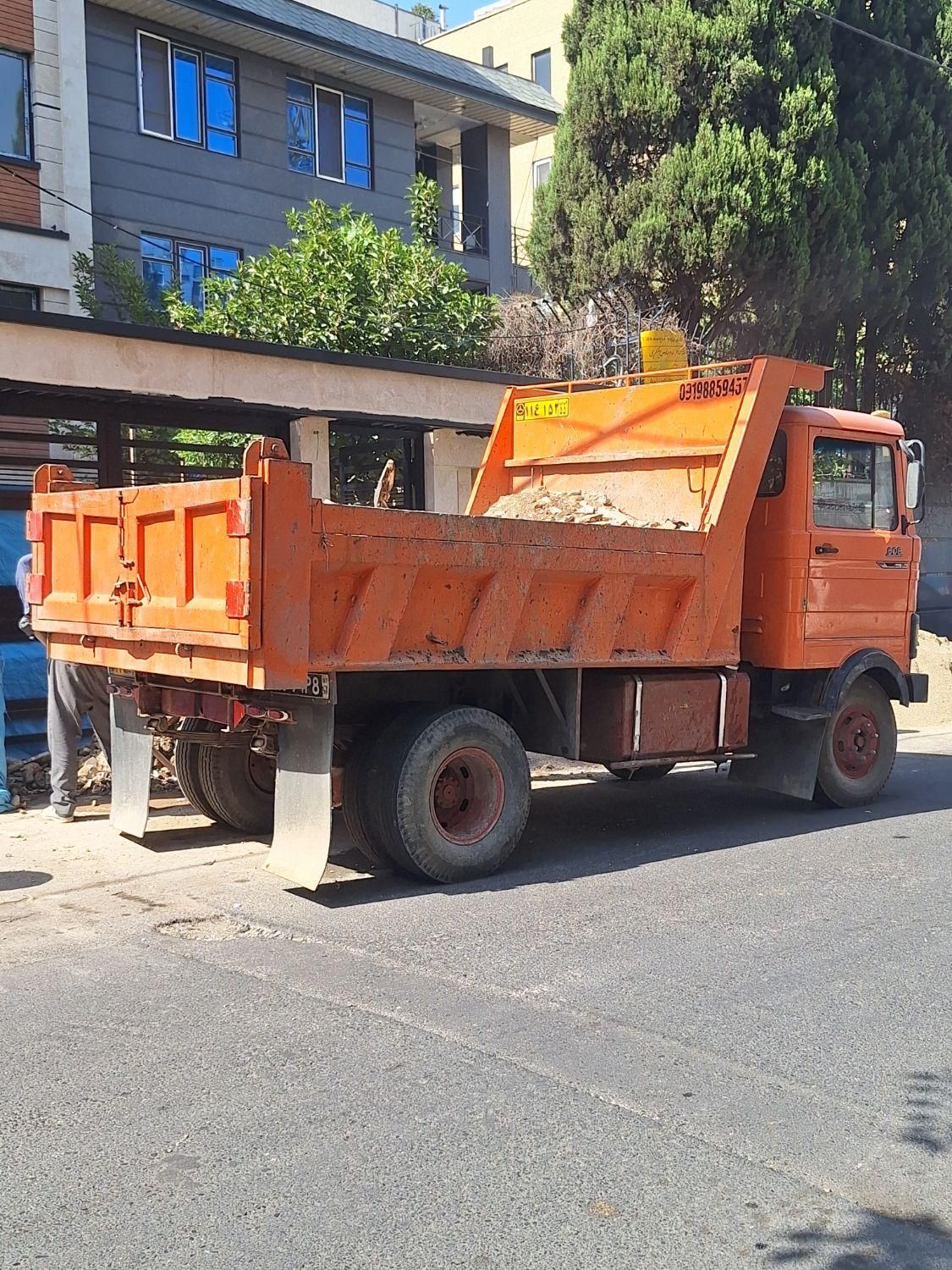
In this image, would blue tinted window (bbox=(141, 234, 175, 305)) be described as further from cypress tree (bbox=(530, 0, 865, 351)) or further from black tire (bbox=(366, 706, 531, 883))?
black tire (bbox=(366, 706, 531, 883))

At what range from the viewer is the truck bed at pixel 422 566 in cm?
594

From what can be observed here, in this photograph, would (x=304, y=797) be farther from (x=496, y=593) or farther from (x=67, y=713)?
(x=67, y=713)

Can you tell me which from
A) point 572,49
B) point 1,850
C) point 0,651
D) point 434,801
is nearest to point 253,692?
point 434,801

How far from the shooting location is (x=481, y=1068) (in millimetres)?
4371

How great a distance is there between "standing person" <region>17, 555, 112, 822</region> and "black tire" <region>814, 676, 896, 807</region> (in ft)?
16.7

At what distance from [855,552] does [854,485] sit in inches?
19.5

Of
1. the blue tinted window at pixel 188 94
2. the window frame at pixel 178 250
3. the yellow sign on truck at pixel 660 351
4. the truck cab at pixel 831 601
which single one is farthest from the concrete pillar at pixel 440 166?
the truck cab at pixel 831 601

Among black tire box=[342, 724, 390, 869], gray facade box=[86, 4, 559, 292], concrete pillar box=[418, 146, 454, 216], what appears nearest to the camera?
black tire box=[342, 724, 390, 869]

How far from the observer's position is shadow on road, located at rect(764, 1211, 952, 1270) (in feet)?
10.5

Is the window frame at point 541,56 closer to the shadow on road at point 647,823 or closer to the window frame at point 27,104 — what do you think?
the window frame at point 27,104

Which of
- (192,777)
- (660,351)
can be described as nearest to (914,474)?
(660,351)

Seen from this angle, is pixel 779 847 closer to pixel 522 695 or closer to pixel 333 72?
pixel 522 695

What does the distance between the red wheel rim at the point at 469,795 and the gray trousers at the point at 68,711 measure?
2.62 meters

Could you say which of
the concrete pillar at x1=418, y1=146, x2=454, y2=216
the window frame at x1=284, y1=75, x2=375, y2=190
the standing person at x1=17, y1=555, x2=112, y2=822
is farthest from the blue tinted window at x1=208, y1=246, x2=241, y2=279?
the standing person at x1=17, y1=555, x2=112, y2=822
